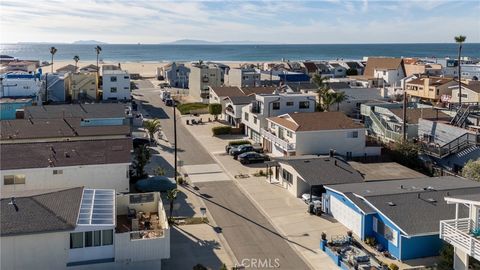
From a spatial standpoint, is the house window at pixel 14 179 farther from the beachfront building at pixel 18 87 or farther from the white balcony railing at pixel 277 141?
the beachfront building at pixel 18 87

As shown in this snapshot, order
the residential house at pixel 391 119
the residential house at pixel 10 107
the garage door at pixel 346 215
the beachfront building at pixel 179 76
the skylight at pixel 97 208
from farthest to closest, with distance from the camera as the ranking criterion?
the beachfront building at pixel 179 76 → the residential house at pixel 10 107 → the residential house at pixel 391 119 → the garage door at pixel 346 215 → the skylight at pixel 97 208

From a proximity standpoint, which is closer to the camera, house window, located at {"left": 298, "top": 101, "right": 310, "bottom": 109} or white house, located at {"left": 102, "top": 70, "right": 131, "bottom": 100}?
house window, located at {"left": 298, "top": 101, "right": 310, "bottom": 109}

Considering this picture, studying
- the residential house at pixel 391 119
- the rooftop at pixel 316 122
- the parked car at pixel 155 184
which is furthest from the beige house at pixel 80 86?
the parked car at pixel 155 184

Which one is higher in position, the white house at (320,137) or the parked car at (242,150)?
the white house at (320,137)

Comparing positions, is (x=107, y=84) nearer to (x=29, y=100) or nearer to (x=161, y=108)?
(x=161, y=108)

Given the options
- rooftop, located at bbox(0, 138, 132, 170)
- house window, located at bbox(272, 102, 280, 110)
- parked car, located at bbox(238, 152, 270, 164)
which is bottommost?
parked car, located at bbox(238, 152, 270, 164)

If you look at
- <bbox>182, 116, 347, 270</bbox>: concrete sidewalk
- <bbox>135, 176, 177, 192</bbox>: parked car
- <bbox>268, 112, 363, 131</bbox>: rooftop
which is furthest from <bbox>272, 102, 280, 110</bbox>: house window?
<bbox>135, 176, 177, 192</bbox>: parked car

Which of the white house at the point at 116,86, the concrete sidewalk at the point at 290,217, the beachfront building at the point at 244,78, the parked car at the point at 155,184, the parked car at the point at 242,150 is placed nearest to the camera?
the concrete sidewalk at the point at 290,217

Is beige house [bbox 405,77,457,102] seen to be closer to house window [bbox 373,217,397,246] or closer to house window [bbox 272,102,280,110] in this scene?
house window [bbox 272,102,280,110]
